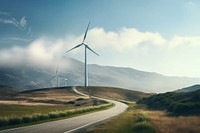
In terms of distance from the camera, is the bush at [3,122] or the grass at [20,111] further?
the grass at [20,111]

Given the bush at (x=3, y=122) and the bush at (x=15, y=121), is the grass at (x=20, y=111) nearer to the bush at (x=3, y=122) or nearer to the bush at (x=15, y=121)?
the bush at (x=15, y=121)

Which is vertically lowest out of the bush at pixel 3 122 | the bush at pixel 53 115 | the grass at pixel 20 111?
the bush at pixel 3 122

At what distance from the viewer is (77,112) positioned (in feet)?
254

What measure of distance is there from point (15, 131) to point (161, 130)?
17.1 metres

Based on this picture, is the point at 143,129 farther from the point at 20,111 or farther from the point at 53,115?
the point at 20,111

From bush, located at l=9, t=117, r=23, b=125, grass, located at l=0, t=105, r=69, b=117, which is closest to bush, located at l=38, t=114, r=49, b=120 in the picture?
grass, located at l=0, t=105, r=69, b=117

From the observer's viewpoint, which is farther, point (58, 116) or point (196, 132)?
point (58, 116)

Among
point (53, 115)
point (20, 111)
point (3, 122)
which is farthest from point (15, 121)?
point (20, 111)

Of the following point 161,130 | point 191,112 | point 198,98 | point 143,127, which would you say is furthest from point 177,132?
point 198,98

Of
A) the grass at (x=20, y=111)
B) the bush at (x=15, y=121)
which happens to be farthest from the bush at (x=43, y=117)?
the bush at (x=15, y=121)

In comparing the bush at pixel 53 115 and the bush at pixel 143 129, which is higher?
the bush at pixel 53 115

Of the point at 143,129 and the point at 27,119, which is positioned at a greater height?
the point at 27,119

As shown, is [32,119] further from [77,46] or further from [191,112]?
[77,46]

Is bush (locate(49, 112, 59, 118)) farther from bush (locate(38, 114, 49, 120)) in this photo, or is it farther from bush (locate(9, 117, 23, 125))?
bush (locate(9, 117, 23, 125))
